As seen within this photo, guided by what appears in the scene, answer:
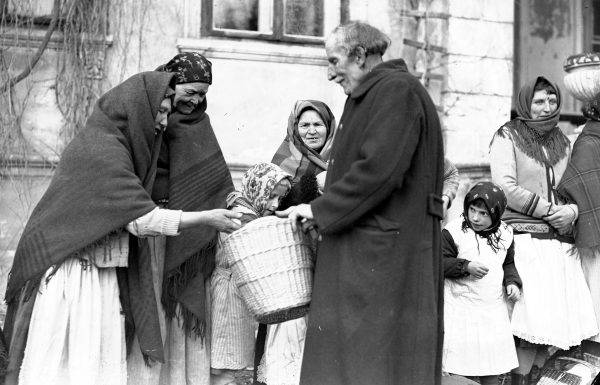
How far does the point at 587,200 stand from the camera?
6184 mm

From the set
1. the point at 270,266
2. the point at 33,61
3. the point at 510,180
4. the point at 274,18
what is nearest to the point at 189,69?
the point at 270,266

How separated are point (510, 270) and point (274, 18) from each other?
3.43 meters

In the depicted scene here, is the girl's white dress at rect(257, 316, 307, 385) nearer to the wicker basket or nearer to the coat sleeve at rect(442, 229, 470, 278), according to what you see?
the wicker basket

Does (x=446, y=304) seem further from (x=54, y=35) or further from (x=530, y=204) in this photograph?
(x=54, y=35)

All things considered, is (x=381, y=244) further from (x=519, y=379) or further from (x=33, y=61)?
(x=33, y=61)

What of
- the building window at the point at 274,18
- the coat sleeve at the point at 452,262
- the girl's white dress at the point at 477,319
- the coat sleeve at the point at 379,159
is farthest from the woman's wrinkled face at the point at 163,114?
the building window at the point at 274,18

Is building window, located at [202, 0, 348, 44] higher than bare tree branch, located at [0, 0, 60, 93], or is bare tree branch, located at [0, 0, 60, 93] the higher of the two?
building window, located at [202, 0, 348, 44]

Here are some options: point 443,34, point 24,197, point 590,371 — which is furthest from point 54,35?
point 590,371

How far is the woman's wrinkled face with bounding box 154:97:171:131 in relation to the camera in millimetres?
4688

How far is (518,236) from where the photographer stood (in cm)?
613

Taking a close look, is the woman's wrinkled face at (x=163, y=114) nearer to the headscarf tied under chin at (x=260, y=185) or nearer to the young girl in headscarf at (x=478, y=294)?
the headscarf tied under chin at (x=260, y=185)

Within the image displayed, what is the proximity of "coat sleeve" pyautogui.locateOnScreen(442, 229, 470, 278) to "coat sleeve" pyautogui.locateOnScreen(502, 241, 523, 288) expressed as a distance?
36 centimetres

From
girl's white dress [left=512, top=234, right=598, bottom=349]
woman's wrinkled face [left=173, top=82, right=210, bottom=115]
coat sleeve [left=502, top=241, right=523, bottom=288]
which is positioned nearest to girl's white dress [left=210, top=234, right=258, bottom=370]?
woman's wrinkled face [left=173, top=82, right=210, bottom=115]

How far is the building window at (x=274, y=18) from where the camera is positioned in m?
8.21
